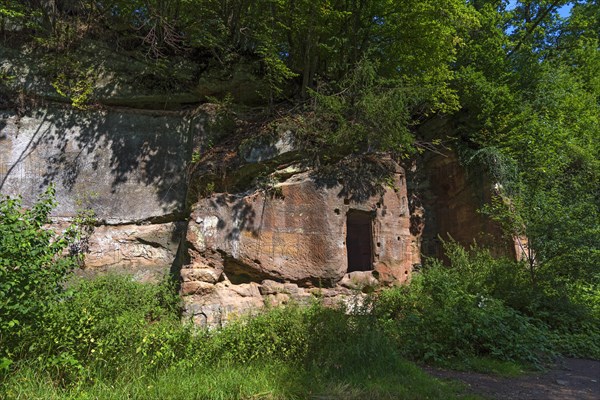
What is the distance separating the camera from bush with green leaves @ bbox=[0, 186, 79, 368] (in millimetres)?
4066

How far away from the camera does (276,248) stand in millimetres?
8805

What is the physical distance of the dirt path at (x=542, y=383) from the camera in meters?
4.79

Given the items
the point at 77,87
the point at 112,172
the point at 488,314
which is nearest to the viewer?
the point at 488,314

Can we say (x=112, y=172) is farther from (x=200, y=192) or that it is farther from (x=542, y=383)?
(x=542, y=383)

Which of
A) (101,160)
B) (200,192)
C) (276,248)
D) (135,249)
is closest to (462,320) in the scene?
(276,248)

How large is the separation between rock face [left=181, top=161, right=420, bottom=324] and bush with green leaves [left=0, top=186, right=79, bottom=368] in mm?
3705

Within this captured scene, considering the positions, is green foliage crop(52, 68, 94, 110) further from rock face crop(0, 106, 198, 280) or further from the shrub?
the shrub

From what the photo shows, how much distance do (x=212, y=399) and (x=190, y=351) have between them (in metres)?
1.11

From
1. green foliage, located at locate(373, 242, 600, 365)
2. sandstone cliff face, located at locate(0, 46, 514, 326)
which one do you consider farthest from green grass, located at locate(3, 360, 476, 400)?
sandstone cliff face, located at locate(0, 46, 514, 326)

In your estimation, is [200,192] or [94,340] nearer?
[94,340]

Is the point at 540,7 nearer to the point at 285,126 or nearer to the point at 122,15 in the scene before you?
the point at 285,126

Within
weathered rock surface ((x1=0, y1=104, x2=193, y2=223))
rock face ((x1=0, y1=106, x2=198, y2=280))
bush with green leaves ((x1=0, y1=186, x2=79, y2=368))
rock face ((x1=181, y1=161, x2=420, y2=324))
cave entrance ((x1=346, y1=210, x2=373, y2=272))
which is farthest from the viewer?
cave entrance ((x1=346, y1=210, x2=373, y2=272))

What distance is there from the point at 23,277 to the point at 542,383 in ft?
20.2

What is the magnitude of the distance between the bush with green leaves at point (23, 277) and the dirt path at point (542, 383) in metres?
4.84
